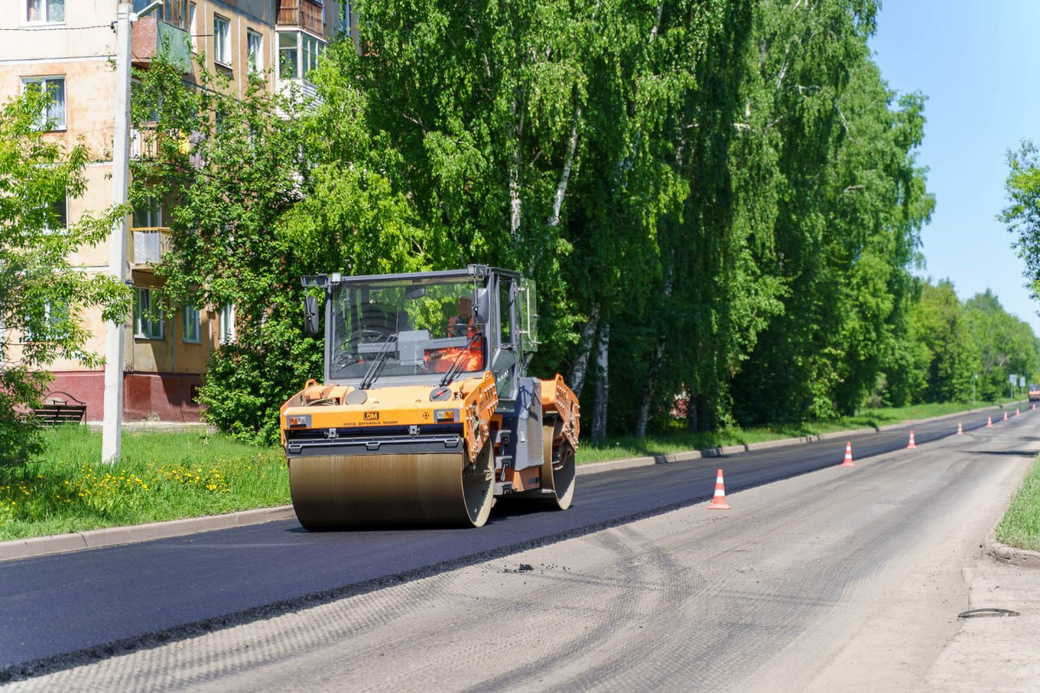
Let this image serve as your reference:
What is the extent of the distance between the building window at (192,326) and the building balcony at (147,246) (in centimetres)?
306

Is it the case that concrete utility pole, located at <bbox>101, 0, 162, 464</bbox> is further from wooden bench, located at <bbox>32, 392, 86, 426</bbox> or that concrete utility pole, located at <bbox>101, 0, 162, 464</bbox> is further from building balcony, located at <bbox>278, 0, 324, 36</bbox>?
building balcony, located at <bbox>278, 0, 324, 36</bbox>

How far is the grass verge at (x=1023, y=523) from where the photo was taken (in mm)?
12328

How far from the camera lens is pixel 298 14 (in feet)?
142

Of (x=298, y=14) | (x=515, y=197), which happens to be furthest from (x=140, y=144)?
(x=515, y=197)

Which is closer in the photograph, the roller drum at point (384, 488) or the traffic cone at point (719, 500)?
the roller drum at point (384, 488)

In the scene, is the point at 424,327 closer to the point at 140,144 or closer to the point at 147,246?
the point at 147,246

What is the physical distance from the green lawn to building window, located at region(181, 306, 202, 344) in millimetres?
12856

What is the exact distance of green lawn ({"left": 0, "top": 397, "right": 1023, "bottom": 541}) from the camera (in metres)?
15.0

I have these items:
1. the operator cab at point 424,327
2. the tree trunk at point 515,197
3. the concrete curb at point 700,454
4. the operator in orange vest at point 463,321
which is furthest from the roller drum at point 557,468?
the tree trunk at point 515,197

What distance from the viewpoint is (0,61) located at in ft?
121

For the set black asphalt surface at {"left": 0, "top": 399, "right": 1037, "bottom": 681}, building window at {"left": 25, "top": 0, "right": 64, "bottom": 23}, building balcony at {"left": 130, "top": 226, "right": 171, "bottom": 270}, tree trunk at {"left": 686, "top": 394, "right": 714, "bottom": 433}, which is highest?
building window at {"left": 25, "top": 0, "right": 64, "bottom": 23}

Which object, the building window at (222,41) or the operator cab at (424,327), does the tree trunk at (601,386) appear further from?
the operator cab at (424,327)

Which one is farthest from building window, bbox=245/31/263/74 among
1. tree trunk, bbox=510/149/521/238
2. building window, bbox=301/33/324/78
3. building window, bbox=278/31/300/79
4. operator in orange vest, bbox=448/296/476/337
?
operator in orange vest, bbox=448/296/476/337

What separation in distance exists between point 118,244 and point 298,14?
2631 cm
